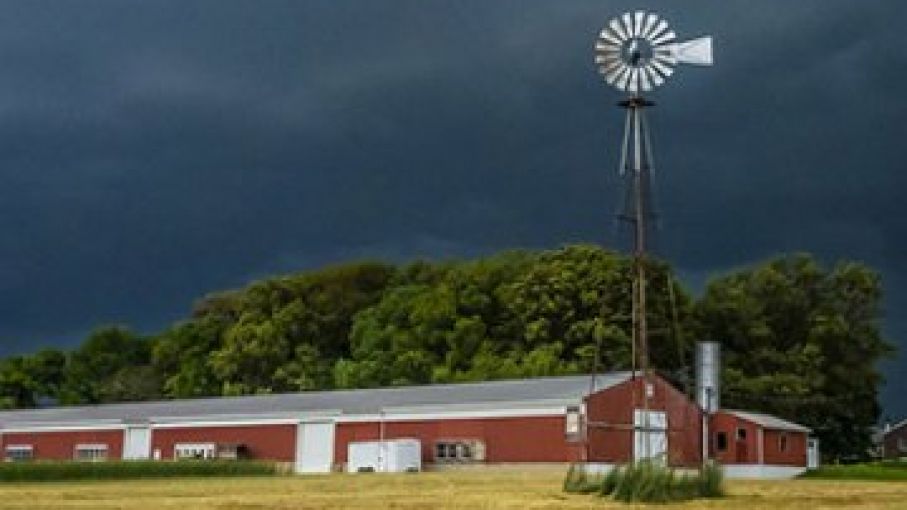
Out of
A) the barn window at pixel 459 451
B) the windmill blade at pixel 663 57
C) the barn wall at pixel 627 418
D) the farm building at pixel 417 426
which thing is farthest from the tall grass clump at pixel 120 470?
the windmill blade at pixel 663 57

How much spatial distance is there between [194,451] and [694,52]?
4077 centimetres

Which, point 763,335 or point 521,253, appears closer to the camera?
point 763,335

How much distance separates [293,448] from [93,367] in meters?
52.1

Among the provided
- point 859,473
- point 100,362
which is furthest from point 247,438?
point 100,362

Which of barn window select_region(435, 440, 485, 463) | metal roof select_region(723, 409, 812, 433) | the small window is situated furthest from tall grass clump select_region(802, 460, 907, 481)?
barn window select_region(435, 440, 485, 463)

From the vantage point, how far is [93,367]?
109750 mm

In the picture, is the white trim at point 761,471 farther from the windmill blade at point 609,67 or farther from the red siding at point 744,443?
the windmill blade at point 609,67

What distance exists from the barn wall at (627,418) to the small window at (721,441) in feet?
6.09

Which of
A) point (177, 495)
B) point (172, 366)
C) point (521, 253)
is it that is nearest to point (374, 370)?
point (521, 253)

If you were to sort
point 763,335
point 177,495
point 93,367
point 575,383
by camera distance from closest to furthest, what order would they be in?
point 177,495 < point 575,383 < point 763,335 < point 93,367

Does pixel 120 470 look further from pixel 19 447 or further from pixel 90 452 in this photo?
pixel 19 447

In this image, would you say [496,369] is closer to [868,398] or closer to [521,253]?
[521,253]

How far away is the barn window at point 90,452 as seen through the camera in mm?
71000

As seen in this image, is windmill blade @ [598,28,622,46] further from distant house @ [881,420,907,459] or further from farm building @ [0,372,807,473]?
distant house @ [881,420,907,459]
